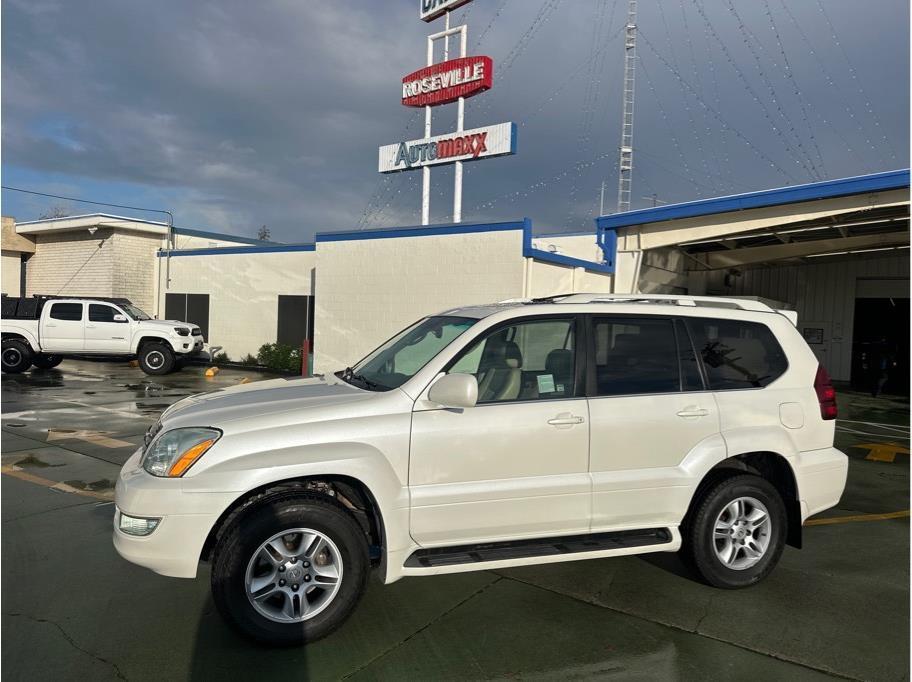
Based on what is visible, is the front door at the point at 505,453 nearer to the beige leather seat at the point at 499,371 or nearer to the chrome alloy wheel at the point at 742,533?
the beige leather seat at the point at 499,371

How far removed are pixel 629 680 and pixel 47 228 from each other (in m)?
27.1

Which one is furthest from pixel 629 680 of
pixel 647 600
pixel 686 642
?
pixel 647 600

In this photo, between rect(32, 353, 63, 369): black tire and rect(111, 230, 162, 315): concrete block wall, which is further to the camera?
rect(111, 230, 162, 315): concrete block wall

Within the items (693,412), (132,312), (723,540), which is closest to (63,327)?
(132,312)

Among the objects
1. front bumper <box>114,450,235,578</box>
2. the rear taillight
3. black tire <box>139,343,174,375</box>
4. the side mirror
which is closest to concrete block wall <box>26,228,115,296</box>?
black tire <box>139,343,174,375</box>

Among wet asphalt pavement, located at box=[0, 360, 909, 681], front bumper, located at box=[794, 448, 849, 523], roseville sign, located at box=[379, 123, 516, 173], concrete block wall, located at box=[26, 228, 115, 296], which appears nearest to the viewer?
wet asphalt pavement, located at box=[0, 360, 909, 681]

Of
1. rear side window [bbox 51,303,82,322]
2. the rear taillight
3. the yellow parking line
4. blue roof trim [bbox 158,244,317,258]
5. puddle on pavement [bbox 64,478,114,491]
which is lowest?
puddle on pavement [bbox 64,478,114,491]

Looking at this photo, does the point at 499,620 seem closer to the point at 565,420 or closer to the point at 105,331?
the point at 565,420

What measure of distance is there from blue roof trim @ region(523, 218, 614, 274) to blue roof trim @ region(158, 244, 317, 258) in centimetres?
749

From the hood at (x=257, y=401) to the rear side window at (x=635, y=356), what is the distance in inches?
59.2

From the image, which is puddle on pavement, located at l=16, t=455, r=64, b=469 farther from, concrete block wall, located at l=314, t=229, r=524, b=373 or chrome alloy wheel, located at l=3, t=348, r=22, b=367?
chrome alloy wheel, located at l=3, t=348, r=22, b=367

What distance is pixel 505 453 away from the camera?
12.1 feet

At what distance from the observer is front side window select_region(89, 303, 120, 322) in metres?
17.1

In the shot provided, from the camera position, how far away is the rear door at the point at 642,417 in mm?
3916
